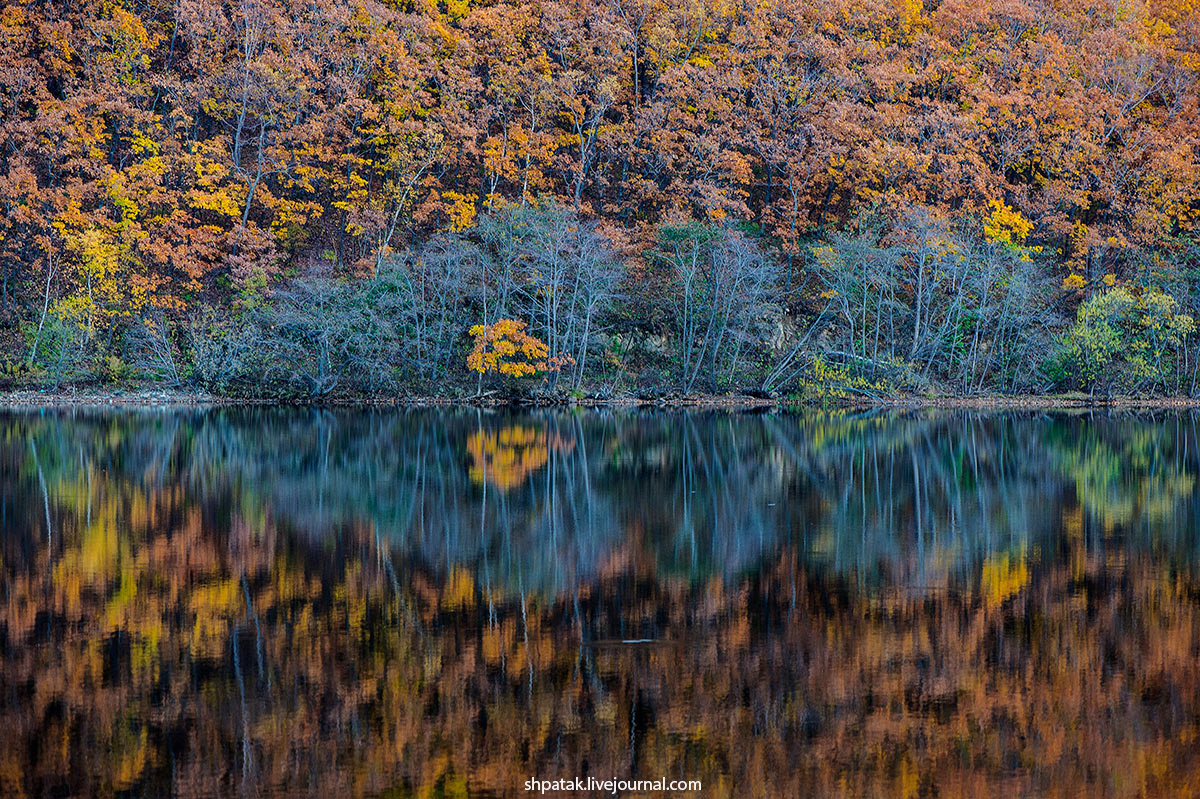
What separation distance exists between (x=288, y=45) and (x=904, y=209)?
3126 centimetres

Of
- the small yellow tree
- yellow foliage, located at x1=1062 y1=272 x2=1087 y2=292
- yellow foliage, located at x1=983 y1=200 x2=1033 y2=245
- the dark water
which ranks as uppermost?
yellow foliage, located at x1=983 y1=200 x2=1033 y2=245

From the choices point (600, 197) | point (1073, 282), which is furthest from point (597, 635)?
point (600, 197)

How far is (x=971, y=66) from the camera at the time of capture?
2247 inches

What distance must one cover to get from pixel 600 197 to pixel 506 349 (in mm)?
16130

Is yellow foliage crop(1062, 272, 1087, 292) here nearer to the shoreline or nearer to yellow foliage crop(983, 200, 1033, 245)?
yellow foliage crop(983, 200, 1033, 245)

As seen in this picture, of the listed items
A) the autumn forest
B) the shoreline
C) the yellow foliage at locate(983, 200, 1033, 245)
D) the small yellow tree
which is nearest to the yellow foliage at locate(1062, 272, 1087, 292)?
the autumn forest

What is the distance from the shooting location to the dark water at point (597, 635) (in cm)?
718

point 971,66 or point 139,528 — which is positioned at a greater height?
point 971,66

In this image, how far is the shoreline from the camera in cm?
4572

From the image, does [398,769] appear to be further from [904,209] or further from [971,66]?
[971,66]

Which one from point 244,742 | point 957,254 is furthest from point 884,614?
point 957,254

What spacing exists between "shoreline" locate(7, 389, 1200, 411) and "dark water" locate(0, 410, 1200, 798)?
25.4 meters

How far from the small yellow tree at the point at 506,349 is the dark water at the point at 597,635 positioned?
2352cm

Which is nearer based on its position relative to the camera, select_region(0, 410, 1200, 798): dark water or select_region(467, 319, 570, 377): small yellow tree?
select_region(0, 410, 1200, 798): dark water
